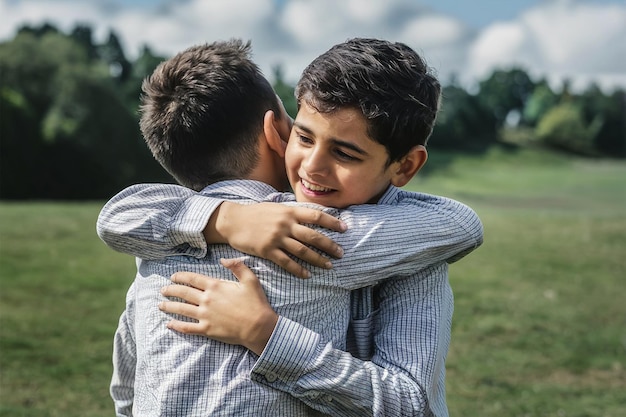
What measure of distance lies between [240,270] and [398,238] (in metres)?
0.36

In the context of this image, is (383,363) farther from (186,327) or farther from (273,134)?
(273,134)

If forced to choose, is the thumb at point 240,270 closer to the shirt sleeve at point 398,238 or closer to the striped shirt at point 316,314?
the striped shirt at point 316,314

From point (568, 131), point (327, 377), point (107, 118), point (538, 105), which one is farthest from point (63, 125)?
point (327, 377)

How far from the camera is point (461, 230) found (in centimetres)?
191

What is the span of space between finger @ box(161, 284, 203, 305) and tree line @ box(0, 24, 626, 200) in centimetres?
1584

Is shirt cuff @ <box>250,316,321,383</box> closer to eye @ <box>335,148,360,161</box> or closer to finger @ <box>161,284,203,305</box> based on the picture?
finger @ <box>161,284,203,305</box>

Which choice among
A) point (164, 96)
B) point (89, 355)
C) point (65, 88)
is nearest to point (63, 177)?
point (65, 88)

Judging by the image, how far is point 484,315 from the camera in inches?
310

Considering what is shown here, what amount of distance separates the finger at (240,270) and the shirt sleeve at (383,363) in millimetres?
113

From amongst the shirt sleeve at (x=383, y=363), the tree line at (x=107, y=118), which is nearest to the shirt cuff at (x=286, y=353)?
the shirt sleeve at (x=383, y=363)

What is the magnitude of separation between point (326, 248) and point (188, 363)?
40cm

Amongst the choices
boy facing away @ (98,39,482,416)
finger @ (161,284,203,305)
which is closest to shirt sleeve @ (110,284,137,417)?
boy facing away @ (98,39,482,416)

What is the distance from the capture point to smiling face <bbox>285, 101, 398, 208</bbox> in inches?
72.1

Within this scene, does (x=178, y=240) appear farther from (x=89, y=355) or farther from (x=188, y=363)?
(x=89, y=355)
